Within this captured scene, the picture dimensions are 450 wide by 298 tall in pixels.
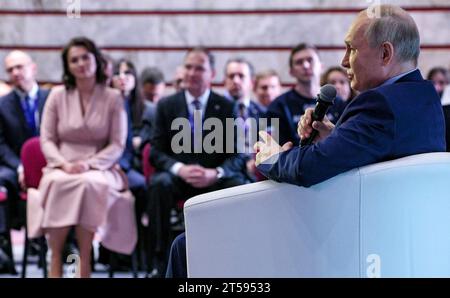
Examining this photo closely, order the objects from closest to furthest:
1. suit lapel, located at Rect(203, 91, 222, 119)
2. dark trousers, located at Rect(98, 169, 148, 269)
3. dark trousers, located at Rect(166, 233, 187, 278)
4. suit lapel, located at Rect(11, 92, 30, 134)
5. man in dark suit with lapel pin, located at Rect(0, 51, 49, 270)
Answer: dark trousers, located at Rect(166, 233, 187, 278)
suit lapel, located at Rect(203, 91, 222, 119)
dark trousers, located at Rect(98, 169, 148, 269)
man in dark suit with lapel pin, located at Rect(0, 51, 49, 270)
suit lapel, located at Rect(11, 92, 30, 134)

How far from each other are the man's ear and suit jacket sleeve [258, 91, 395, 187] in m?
0.20

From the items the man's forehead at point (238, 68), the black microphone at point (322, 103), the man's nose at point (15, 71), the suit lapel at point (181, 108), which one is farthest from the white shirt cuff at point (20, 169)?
the black microphone at point (322, 103)

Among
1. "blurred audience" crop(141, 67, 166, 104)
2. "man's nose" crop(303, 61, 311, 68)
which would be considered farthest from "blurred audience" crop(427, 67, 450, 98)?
"blurred audience" crop(141, 67, 166, 104)

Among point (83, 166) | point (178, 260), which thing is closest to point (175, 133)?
point (83, 166)

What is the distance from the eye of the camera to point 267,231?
267cm

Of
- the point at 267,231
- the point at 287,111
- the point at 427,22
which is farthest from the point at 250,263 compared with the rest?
the point at 427,22

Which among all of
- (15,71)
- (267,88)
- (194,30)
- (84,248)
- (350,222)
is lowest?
(84,248)

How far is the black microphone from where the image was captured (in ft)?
8.95

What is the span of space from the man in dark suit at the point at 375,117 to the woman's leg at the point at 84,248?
8.03 ft

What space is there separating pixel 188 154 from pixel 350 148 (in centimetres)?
294

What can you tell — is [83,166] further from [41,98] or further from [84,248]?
[41,98]

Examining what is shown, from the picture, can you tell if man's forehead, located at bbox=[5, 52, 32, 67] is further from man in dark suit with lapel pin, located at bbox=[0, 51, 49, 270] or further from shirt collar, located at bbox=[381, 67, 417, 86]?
shirt collar, located at bbox=[381, 67, 417, 86]

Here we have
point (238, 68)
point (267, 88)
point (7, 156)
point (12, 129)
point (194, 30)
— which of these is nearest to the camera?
point (7, 156)

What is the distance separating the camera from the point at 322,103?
277 cm
